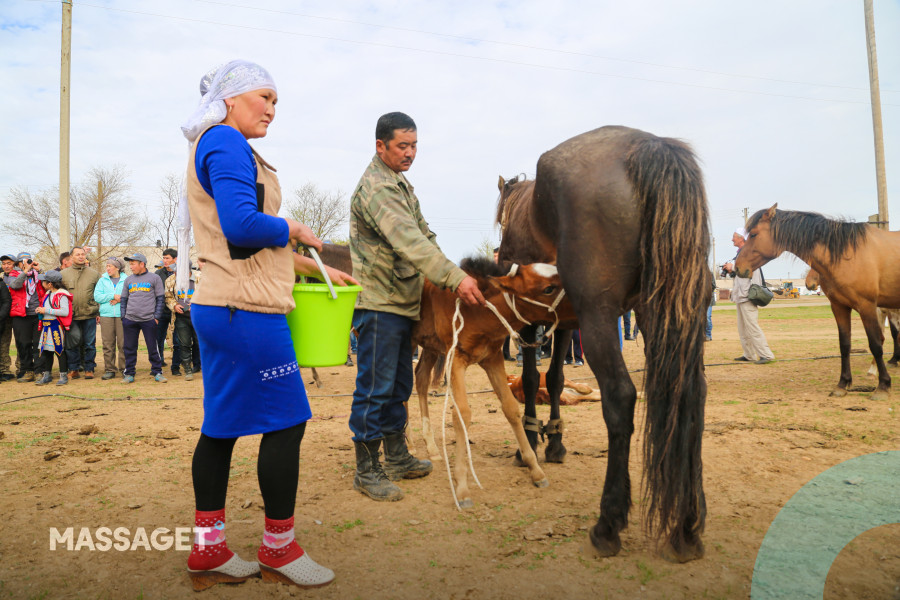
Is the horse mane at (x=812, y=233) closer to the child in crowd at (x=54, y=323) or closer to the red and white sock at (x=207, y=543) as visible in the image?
the red and white sock at (x=207, y=543)

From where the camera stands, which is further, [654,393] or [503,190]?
[503,190]

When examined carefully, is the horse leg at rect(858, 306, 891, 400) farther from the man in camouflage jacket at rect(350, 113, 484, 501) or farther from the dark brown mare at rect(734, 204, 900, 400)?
the man in camouflage jacket at rect(350, 113, 484, 501)

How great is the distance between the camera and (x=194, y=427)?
5602 mm

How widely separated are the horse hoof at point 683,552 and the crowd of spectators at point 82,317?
9.00 meters

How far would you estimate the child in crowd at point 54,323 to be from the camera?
9.40 m

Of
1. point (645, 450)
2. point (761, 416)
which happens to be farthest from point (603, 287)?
point (761, 416)

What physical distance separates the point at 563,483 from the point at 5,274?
38.2 feet

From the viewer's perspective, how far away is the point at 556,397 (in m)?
4.25

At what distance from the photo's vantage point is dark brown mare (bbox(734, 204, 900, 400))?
6.82 m

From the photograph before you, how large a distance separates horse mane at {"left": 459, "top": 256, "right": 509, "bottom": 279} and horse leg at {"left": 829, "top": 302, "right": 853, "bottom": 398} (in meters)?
5.70

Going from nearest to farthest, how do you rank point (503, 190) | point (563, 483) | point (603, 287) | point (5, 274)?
point (603, 287), point (563, 483), point (503, 190), point (5, 274)

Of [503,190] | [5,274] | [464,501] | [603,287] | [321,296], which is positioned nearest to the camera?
[321,296]

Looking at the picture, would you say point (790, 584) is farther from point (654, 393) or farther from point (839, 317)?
point (839, 317)
